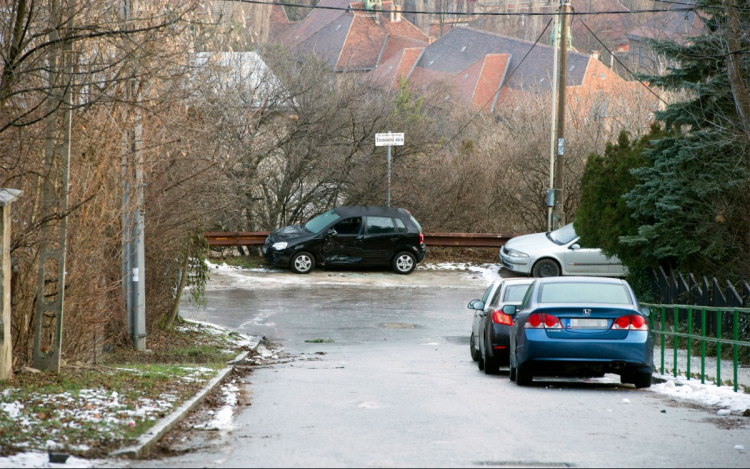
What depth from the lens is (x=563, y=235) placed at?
2602cm

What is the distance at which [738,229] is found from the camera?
57.9ft

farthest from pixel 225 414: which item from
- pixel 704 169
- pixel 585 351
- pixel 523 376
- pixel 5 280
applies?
pixel 704 169

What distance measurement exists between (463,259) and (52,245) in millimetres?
19709

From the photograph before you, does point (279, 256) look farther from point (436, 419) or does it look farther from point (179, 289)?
point (436, 419)

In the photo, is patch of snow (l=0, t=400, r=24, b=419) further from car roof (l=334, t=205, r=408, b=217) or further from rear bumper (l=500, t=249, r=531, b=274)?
rear bumper (l=500, t=249, r=531, b=274)

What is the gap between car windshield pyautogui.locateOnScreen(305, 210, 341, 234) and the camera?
26.0 m

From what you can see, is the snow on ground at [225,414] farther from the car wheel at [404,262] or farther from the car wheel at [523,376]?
the car wheel at [404,262]

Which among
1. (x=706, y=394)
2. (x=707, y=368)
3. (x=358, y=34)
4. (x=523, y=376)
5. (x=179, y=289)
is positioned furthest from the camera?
(x=358, y=34)

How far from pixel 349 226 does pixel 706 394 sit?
1606 cm

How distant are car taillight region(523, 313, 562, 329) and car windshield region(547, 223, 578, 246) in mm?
14337

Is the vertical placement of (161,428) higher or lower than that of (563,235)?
lower

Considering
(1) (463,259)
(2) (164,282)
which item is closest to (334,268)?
(1) (463,259)

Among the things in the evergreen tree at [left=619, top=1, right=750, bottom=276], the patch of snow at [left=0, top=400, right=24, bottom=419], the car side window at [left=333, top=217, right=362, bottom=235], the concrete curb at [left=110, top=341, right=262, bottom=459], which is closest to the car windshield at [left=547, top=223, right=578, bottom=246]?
the car side window at [left=333, top=217, right=362, bottom=235]

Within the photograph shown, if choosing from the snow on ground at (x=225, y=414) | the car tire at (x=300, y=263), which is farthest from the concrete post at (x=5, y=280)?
the car tire at (x=300, y=263)
